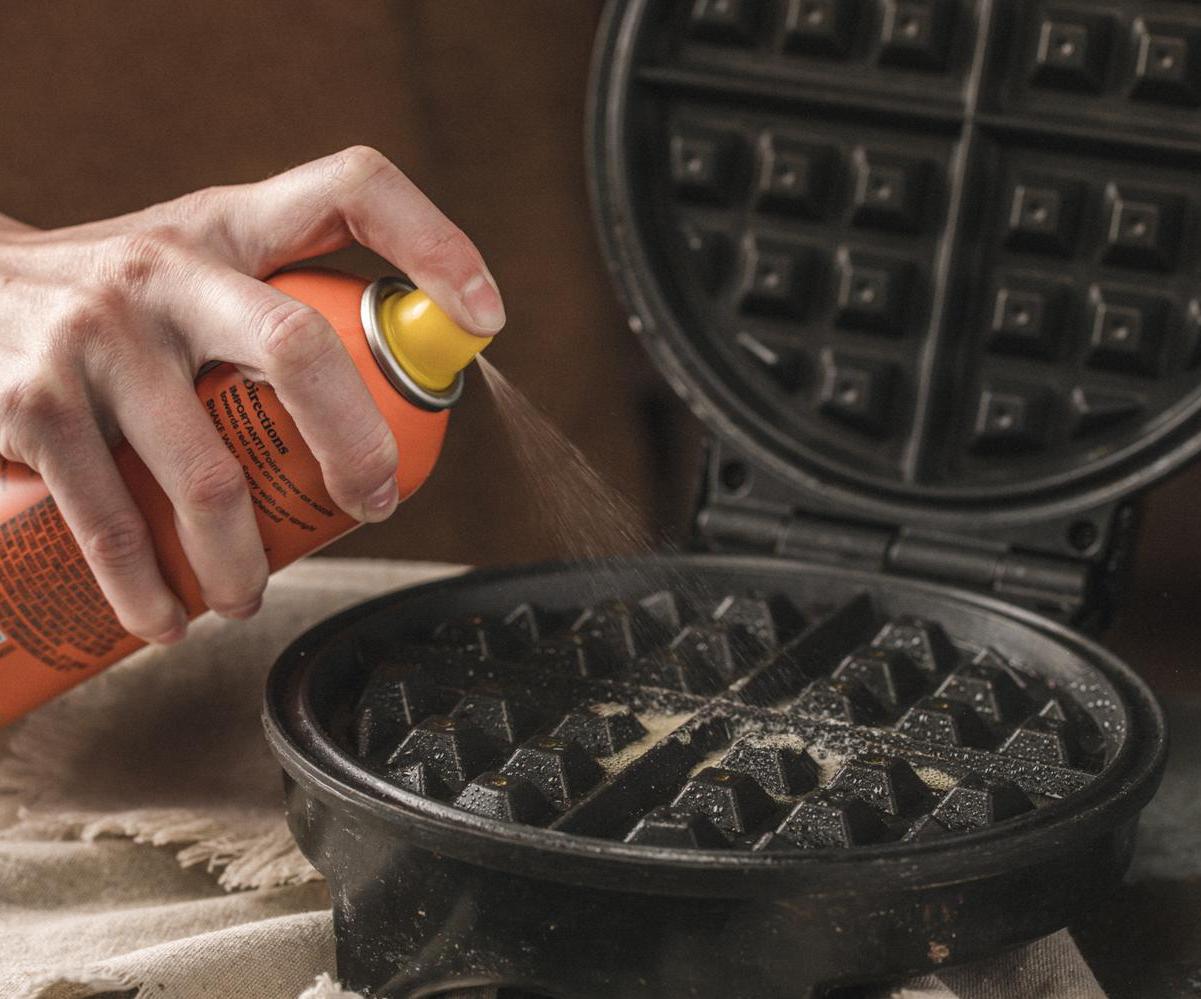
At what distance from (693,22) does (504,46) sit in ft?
1.96

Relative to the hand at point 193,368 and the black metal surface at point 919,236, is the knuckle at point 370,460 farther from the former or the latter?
the black metal surface at point 919,236

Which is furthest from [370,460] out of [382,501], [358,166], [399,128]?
[399,128]

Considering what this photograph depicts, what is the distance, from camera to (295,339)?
1104 millimetres

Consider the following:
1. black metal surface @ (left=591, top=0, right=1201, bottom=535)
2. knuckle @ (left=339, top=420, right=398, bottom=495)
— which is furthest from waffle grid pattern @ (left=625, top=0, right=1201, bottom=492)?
knuckle @ (left=339, top=420, right=398, bottom=495)

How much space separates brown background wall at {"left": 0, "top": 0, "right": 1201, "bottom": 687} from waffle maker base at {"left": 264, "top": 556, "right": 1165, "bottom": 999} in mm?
702

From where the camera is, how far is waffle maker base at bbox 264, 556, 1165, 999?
966mm

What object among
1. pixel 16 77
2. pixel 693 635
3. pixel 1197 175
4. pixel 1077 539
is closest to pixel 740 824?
pixel 693 635

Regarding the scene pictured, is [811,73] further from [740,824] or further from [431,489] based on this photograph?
[431,489]

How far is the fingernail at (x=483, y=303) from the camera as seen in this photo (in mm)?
1159

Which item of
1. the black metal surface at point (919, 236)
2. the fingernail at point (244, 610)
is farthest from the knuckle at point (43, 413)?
the black metal surface at point (919, 236)

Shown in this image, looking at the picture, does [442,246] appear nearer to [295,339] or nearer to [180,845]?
[295,339]

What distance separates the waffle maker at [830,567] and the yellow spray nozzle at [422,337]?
295 mm

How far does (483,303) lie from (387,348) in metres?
0.09

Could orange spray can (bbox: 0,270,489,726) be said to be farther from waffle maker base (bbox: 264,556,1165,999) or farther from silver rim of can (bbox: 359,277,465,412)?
waffle maker base (bbox: 264,556,1165,999)
